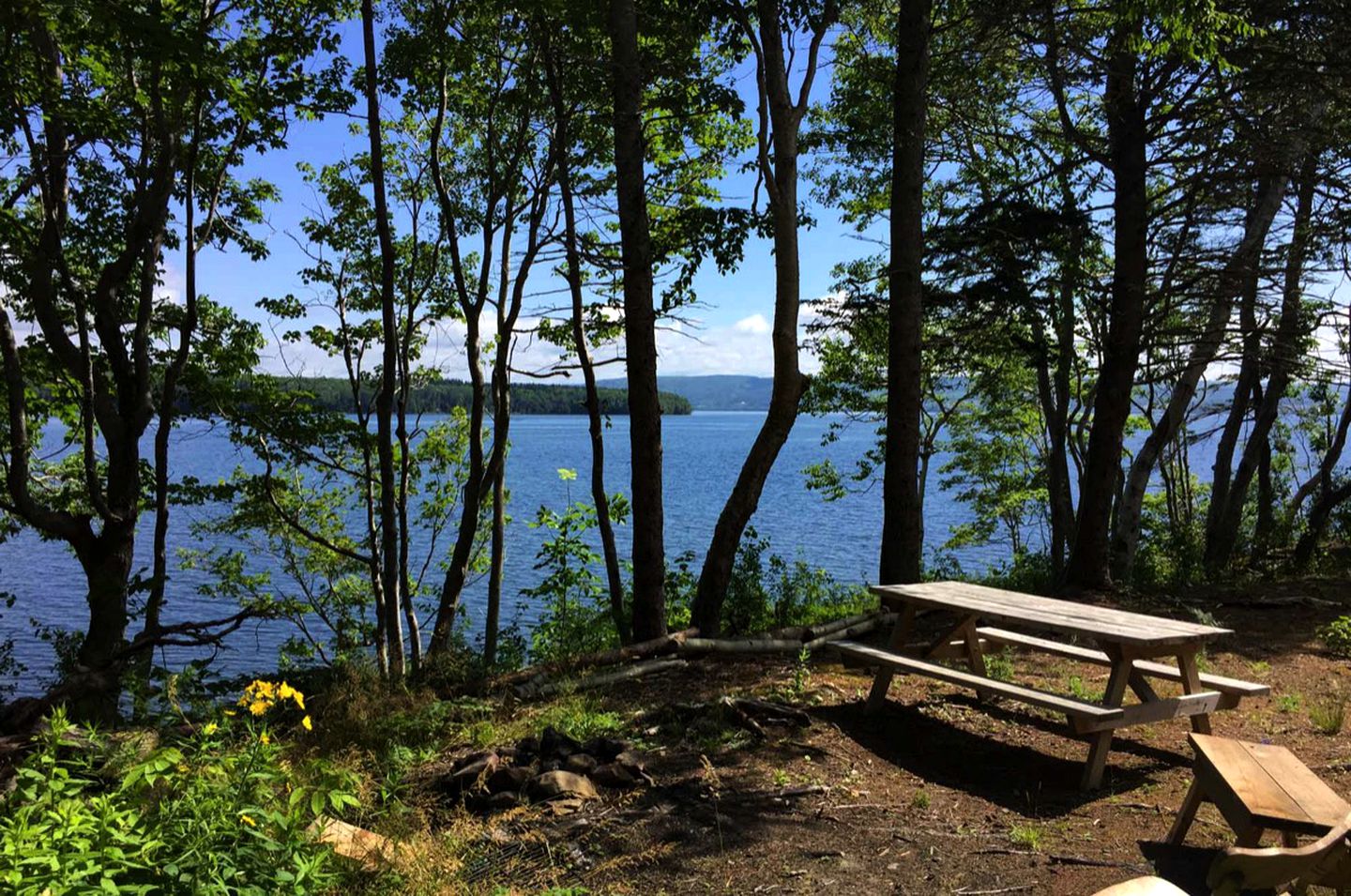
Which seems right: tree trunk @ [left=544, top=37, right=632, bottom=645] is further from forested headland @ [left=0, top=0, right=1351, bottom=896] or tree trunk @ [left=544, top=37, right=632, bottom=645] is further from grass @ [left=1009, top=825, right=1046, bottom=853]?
grass @ [left=1009, top=825, right=1046, bottom=853]

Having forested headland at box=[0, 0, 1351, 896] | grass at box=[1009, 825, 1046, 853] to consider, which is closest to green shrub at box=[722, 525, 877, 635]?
forested headland at box=[0, 0, 1351, 896]

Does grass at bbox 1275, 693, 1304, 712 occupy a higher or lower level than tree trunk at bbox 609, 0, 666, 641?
lower

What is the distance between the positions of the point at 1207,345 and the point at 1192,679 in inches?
239

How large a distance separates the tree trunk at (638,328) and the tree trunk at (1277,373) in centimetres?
650

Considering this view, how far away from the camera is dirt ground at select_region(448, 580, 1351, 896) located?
3424 mm

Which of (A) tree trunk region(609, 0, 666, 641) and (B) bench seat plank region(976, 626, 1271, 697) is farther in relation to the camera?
(A) tree trunk region(609, 0, 666, 641)

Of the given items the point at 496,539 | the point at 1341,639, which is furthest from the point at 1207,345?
the point at 496,539

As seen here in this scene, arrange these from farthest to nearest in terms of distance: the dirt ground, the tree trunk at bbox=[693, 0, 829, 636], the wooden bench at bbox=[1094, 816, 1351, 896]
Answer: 1. the tree trunk at bbox=[693, 0, 829, 636]
2. the dirt ground
3. the wooden bench at bbox=[1094, 816, 1351, 896]

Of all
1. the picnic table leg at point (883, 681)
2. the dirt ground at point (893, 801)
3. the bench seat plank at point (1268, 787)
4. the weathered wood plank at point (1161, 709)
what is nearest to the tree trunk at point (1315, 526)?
the dirt ground at point (893, 801)

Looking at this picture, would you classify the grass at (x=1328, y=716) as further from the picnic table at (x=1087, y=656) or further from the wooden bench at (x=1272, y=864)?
the wooden bench at (x=1272, y=864)

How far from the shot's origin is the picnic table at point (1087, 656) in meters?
4.46

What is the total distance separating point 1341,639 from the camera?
7.16 metres

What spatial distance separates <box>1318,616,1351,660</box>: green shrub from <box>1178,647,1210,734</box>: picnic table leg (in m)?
3.00

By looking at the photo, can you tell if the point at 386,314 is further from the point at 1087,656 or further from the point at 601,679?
the point at 1087,656
